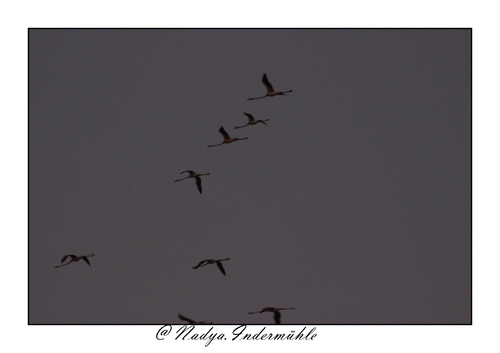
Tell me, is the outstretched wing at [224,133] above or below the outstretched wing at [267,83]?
below

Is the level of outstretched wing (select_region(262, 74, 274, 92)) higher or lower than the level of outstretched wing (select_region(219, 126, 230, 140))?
higher

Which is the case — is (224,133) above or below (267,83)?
below

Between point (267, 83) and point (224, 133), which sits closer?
point (267, 83)

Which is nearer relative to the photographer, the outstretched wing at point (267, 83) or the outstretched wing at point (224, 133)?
the outstretched wing at point (267, 83)

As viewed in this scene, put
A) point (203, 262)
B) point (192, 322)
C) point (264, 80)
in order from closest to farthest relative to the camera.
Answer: point (192, 322) → point (264, 80) → point (203, 262)

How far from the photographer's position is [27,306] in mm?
43625

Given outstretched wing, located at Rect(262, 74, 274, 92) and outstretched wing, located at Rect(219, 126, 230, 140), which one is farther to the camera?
outstretched wing, located at Rect(219, 126, 230, 140)

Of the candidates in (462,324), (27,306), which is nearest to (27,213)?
(27,306)

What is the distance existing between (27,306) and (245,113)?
12291 mm

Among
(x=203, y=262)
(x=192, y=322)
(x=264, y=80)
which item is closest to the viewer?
(x=192, y=322)
